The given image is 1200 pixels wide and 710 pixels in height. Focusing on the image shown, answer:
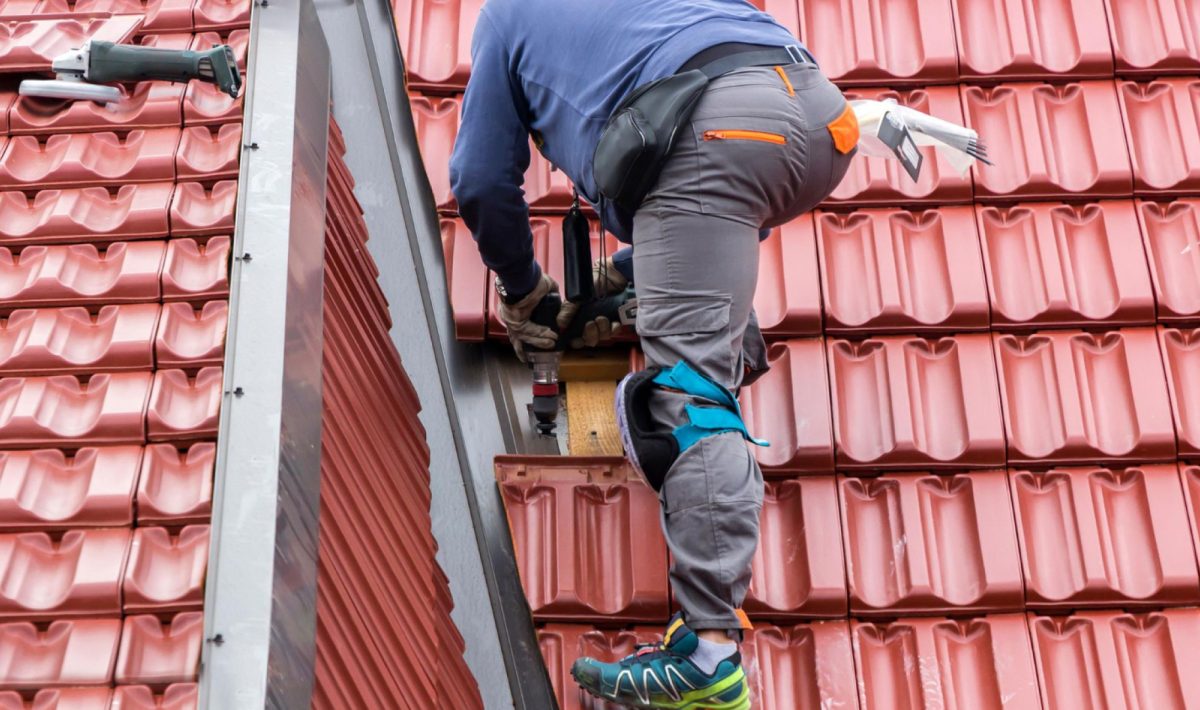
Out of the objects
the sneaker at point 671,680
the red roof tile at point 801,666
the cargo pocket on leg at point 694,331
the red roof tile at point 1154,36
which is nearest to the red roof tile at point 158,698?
the sneaker at point 671,680

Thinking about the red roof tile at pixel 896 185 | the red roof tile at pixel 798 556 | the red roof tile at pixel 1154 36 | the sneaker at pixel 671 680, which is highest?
the red roof tile at pixel 1154 36

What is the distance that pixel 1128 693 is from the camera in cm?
351

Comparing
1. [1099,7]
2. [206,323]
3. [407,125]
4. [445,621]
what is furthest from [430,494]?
[1099,7]

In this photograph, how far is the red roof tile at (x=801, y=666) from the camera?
3.51 meters

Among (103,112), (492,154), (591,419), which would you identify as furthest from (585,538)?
(103,112)

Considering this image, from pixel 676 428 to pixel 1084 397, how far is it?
121cm

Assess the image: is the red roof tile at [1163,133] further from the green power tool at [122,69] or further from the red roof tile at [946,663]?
the green power tool at [122,69]

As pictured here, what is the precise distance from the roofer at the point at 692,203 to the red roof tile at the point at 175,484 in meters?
1.00

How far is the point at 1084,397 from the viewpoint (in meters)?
3.92

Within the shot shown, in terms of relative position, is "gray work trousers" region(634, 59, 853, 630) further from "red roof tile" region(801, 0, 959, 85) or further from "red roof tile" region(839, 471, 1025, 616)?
"red roof tile" region(801, 0, 959, 85)

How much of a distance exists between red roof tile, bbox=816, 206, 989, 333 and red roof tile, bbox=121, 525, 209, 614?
191 centimetres

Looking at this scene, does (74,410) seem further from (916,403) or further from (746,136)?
(916,403)

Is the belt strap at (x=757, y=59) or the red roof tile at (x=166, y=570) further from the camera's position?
the belt strap at (x=757, y=59)

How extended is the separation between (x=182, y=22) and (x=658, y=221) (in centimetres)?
149
